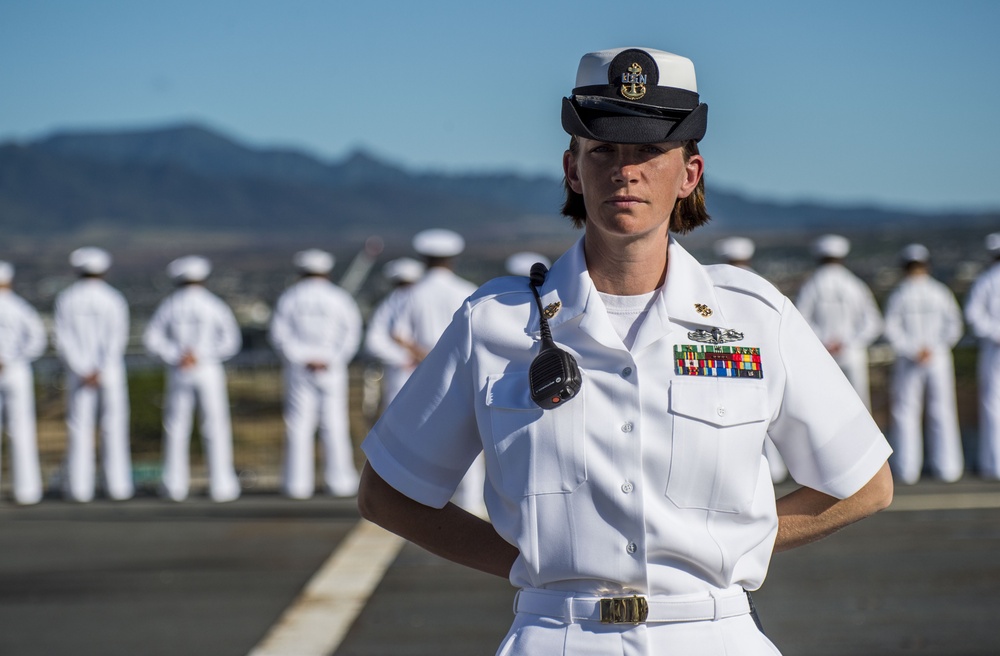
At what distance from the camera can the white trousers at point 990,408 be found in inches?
508

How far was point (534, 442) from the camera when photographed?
256cm

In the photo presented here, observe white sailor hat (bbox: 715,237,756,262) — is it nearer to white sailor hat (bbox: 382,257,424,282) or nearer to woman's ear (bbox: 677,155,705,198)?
white sailor hat (bbox: 382,257,424,282)

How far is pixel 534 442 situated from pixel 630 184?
1.65 feet

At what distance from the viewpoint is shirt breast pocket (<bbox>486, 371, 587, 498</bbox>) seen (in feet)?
8.34

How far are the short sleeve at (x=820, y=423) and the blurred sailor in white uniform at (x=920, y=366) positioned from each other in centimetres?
1047

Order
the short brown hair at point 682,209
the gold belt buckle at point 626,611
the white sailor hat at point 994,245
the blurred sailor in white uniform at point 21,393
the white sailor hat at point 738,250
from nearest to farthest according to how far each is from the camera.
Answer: the gold belt buckle at point 626,611 → the short brown hair at point 682,209 → the white sailor hat at point 994,245 → the blurred sailor in white uniform at point 21,393 → the white sailor hat at point 738,250

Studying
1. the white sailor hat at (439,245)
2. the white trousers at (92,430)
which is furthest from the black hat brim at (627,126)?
the white trousers at (92,430)

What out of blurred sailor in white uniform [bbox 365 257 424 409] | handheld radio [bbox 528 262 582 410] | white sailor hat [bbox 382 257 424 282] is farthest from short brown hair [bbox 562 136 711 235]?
white sailor hat [bbox 382 257 424 282]

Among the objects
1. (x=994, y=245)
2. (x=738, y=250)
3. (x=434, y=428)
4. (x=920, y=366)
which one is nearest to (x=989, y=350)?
(x=920, y=366)

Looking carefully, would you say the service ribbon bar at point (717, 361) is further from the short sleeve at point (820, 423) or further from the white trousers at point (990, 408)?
the white trousers at point (990, 408)

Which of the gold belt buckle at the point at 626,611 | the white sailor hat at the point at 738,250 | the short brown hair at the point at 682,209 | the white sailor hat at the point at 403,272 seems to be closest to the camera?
the gold belt buckle at the point at 626,611

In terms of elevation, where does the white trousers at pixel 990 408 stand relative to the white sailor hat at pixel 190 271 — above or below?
below

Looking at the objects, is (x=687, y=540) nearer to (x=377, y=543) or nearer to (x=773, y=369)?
(x=773, y=369)

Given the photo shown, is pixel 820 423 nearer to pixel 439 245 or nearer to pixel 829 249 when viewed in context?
pixel 439 245
